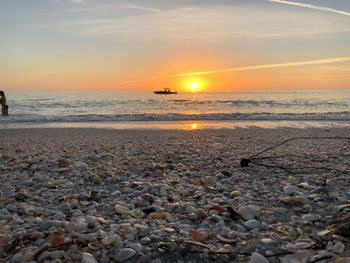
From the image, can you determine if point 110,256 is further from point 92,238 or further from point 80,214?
point 80,214

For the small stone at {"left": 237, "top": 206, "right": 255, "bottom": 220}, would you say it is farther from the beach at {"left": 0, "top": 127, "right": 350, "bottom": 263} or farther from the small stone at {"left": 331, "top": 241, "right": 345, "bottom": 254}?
the small stone at {"left": 331, "top": 241, "right": 345, "bottom": 254}

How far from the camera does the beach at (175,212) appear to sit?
271 centimetres

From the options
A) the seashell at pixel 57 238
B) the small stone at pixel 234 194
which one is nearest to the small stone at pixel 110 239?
the seashell at pixel 57 238

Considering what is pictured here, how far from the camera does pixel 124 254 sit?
2654 mm

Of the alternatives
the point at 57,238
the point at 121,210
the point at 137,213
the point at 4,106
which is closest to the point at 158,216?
the point at 137,213

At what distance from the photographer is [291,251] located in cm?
268

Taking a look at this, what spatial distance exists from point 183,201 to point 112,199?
2.53 ft

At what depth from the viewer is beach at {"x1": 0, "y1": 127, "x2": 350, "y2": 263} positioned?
8.87 ft

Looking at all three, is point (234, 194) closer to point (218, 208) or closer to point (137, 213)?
point (218, 208)

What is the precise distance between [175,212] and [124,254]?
1.05 metres

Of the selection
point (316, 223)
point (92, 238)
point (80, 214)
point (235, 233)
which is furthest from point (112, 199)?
point (316, 223)

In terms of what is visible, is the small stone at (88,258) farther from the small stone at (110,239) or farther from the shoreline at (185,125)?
the shoreline at (185,125)

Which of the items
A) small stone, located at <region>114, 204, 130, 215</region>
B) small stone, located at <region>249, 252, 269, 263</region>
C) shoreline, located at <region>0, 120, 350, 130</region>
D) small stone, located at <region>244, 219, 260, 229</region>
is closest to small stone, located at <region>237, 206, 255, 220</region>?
small stone, located at <region>244, 219, 260, 229</region>

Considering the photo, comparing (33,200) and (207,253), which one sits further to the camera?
(33,200)
